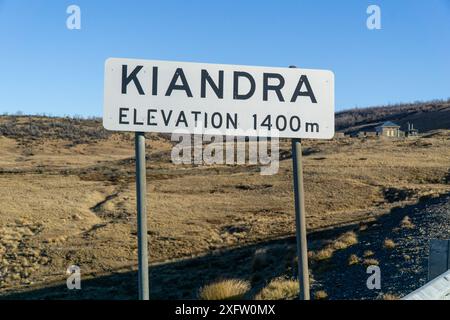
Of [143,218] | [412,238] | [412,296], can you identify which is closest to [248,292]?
[412,238]

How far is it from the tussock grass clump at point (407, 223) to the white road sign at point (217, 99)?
1364 centimetres

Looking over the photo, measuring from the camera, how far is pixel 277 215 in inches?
974

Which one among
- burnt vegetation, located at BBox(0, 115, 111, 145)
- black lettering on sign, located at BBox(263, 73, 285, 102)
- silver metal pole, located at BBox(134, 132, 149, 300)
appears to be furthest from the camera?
burnt vegetation, located at BBox(0, 115, 111, 145)

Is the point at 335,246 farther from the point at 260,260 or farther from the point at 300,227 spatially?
the point at 300,227

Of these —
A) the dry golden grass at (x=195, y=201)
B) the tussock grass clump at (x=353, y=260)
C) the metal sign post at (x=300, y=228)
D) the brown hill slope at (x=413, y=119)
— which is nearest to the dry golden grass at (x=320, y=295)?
the tussock grass clump at (x=353, y=260)

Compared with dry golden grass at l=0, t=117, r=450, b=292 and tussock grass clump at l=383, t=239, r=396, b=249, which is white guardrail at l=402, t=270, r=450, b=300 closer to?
tussock grass clump at l=383, t=239, r=396, b=249

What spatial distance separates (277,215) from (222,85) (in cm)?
2210

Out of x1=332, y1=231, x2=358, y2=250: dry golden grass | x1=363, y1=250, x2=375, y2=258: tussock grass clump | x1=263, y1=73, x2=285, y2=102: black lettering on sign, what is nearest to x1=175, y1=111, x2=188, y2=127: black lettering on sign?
x1=263, y1=73, x2=285, y2=102: black lettering on sign

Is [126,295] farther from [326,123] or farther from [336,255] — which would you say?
[326,123]

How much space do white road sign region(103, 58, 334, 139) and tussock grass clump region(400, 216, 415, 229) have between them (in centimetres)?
1364

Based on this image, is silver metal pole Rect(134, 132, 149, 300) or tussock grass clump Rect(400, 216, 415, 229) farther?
tussock grass clump Rect(400, 216, 415, 229)

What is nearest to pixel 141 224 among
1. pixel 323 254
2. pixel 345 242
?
pixel 323 254

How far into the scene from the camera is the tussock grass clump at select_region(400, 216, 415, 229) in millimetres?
15650

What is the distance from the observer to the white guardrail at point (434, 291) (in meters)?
3.56
